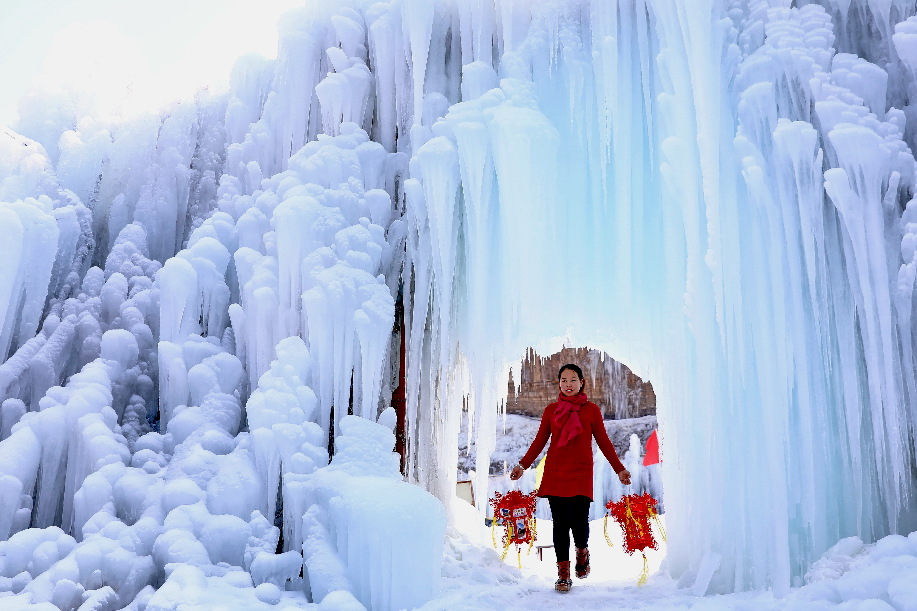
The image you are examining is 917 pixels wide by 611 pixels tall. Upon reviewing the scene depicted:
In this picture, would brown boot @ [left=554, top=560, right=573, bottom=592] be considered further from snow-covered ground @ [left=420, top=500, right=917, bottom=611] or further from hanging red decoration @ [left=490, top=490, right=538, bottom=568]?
hanging red decoration @ [left=490, top=490, right=538, bottom=568]

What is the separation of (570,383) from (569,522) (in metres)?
0.83

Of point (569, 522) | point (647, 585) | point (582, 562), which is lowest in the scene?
point (647, 585)

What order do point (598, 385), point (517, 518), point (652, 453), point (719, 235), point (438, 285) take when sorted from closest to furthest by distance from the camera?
point (719, 235) < point (438, 285) < point (517, 518) < point (652, 453) < point (598, 385)

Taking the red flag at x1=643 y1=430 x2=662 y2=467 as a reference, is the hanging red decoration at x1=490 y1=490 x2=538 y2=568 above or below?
below

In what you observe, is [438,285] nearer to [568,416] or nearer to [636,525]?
[568,416]

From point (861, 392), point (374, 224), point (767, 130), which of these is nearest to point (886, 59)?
point (767, 130)

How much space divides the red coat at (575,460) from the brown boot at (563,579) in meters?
0.43

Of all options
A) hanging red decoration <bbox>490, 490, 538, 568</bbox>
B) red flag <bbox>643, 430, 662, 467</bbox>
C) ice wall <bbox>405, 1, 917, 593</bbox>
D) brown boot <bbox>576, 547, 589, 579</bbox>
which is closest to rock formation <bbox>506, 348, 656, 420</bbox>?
red flag <bbox>643, 430, 662, 467</bbox>

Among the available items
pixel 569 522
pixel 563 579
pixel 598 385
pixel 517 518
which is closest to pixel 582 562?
pixel 563 579

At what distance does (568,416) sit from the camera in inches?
170

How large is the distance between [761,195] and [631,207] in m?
0.92

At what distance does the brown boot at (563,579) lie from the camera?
4.14 meters

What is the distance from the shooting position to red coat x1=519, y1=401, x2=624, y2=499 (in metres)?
4.16

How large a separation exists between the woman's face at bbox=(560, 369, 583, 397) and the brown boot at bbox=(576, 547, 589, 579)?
Answer: 3.08 feet
